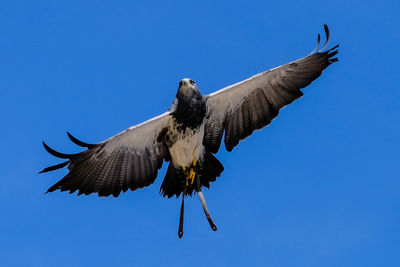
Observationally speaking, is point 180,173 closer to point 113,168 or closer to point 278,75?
point 113,168

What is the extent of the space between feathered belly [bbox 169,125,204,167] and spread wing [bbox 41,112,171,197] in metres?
0.28

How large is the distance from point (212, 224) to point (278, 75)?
9.39 ft

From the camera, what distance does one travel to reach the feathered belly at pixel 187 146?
43.0 ft

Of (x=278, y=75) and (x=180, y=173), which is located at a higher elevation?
(x=278, y=75)

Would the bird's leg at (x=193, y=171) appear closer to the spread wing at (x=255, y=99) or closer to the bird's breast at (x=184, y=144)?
the bird's breast at (x=184, y=144)

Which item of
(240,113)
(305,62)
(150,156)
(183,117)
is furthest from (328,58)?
(150,156)

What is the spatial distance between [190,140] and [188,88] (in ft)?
3.18

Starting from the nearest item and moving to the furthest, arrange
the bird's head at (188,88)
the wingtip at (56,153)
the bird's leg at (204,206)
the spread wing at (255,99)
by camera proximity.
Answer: the wingtip at (56,153) → the bird's head at (188,88) → the bird's leg at (204,206) → the spread wing at (255,99)

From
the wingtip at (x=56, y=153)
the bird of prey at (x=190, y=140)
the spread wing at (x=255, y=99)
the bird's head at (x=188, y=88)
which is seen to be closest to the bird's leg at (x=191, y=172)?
the bird of prey at (x=190, y=140)

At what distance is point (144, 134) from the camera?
1330cm

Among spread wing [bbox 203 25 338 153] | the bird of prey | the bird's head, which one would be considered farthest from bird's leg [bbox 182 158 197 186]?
the bird's head

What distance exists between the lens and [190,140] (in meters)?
13.2

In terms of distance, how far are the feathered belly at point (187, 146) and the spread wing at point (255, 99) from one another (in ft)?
1.44

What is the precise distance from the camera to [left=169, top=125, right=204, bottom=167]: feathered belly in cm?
1312
